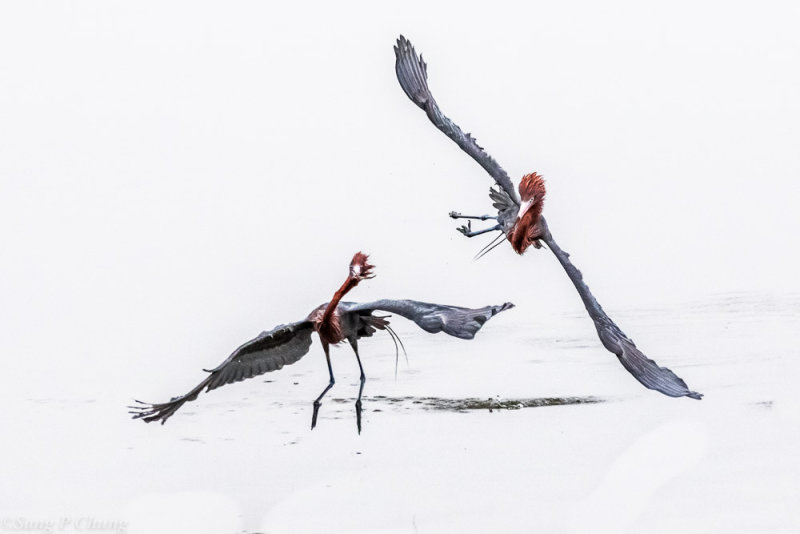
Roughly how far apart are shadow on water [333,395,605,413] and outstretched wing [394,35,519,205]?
1573 mm

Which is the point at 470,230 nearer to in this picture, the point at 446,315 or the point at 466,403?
the point at 466,403

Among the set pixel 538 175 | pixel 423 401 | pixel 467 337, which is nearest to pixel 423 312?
pixel 467 337

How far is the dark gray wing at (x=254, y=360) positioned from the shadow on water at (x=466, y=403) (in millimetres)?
1709

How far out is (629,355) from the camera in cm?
819

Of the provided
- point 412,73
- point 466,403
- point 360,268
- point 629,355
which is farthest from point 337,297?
point 412,73

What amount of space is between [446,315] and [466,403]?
9.51 feet

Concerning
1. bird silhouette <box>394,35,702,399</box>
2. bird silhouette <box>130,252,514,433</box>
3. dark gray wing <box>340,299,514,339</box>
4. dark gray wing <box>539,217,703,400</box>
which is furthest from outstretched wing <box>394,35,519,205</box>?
dark gray wing <box>340,299,514,339</box>

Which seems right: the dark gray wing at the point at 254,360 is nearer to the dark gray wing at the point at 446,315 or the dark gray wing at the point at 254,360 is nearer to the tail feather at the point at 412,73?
the dark gray wing at the point at 446,315

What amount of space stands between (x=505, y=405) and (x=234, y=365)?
2.47 m

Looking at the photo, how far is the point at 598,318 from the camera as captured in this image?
8.27 meters

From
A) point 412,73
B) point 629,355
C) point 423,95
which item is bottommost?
point 629,355

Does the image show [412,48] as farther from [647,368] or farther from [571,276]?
[647,368]

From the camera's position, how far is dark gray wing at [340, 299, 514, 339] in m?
6.98

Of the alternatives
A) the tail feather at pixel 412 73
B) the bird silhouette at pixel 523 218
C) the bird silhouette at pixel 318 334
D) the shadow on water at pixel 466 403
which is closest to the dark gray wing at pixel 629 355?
the bird silhouette at pixel 523 218
